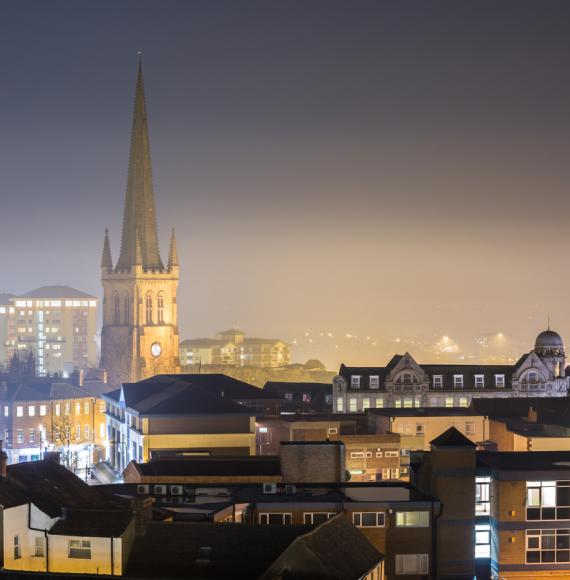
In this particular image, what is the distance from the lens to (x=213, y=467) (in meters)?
75.5

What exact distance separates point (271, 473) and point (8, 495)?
21003 millimetres

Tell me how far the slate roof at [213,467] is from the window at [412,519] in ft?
42.0

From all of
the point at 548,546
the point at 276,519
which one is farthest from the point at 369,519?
the point at 548,546

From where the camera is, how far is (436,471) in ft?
211

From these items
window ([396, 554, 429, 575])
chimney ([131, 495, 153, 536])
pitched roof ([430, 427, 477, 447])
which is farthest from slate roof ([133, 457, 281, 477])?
chimney ([131, 495, 153, 536])

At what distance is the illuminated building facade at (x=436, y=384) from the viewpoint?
126m

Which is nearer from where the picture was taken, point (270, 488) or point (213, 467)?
point (270, 488)

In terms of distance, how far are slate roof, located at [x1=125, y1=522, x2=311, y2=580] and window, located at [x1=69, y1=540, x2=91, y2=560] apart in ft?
4.74

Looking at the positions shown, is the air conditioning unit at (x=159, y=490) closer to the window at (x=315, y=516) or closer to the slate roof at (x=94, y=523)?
the window at (x=315, y=516)

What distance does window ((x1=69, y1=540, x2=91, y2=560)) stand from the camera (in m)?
53.4

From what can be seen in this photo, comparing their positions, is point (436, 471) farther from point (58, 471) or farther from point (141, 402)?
point (141, 402)

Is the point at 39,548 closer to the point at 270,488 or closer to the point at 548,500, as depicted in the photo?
the point at 270,488

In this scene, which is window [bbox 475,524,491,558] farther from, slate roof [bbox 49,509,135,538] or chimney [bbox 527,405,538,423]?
chimney [bbox 527,405,538,423]

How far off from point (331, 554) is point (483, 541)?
1615 centimetres
